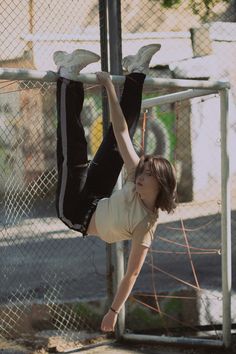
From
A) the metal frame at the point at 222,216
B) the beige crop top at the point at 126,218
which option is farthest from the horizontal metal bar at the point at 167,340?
the beige crop top at the point at 126,218

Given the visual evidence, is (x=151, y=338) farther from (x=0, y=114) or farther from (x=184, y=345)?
(x=0, y=114)

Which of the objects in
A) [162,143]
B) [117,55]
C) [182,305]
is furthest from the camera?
[162,143]

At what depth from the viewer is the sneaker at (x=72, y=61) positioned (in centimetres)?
368

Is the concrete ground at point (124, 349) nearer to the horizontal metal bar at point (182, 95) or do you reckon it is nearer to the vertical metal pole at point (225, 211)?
the vertical metal pole at point (225, 211)

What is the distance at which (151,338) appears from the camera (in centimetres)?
575

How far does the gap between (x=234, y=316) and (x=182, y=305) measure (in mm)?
495

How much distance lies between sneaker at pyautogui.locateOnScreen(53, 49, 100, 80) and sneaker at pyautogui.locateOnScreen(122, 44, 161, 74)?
0.42 metres

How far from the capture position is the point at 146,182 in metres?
3.80

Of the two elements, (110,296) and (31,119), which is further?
(31,119)

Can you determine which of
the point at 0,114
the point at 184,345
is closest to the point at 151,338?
the point at 184,345

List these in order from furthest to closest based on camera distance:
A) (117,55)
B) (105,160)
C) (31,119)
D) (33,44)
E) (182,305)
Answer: (33,44) → (31,119) → (182,305) → (117,55) → (105,160)

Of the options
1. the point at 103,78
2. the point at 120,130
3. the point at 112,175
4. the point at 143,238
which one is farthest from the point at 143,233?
the point at 103,78

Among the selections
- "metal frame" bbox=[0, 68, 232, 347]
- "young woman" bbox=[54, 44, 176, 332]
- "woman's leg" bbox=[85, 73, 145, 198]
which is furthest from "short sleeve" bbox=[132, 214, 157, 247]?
"metal frame" bbox=[0, 68, 232, 347]

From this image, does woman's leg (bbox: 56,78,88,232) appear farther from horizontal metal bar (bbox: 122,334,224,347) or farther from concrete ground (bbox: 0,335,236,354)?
horizontal metal bar (bbox: 122,334,224,347)
